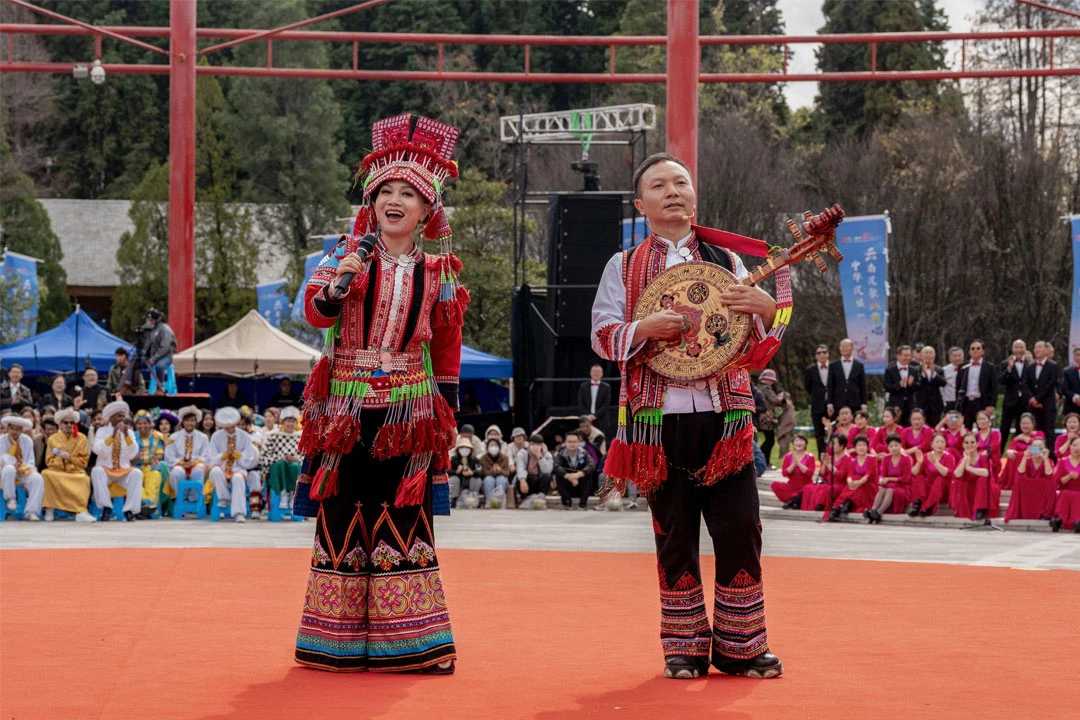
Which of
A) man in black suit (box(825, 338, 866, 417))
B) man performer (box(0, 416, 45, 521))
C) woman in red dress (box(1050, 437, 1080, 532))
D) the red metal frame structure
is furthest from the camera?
the red metal frame structure

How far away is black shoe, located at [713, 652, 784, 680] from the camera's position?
4711 millimetres

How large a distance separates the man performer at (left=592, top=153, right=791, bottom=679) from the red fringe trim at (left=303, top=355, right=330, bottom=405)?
95 cm

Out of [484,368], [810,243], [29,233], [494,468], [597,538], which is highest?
[29,233]

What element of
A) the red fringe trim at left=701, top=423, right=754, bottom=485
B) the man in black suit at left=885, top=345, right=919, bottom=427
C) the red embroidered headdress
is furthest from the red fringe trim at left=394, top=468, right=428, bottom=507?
the man in black suit at left=885, top=345, right=919, bottom=427

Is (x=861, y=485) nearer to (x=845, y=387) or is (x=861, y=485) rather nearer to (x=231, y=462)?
(x=845, y=387)

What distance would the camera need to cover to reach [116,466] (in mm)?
12852

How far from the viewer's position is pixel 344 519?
5.02 metres

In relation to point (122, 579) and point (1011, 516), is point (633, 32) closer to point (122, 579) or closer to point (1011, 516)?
point (1011, 516)

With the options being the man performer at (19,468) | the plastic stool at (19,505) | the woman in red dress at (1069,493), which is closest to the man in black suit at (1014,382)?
the woman in red dress at (1069,493)

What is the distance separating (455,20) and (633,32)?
5659mm

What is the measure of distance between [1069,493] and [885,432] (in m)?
2.20

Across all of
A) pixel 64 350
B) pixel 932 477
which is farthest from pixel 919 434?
pixel 64 350

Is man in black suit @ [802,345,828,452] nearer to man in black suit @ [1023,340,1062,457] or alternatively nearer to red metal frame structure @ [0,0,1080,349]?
man in black suit @ [1023,340,1062,457]

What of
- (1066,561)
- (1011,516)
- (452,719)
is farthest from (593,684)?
(1011,516)
